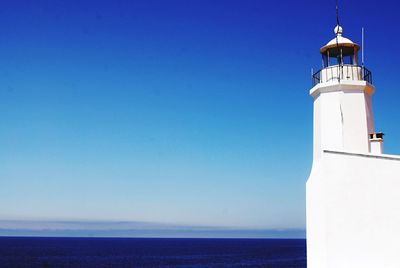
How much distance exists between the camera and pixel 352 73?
52.7ft

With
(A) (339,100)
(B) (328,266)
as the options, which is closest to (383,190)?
(B) (328,266)

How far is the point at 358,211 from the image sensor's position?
12.6m

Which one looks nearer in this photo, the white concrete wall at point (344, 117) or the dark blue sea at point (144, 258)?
the white concrete wall at point (344, 117)

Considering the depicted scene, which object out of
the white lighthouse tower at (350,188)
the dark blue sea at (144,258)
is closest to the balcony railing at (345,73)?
the white lighthouse tower at (350,188)

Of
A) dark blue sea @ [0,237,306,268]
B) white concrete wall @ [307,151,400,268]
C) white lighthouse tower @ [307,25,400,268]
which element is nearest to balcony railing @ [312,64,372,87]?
white lighthouse tower @ [307,25,400,268]

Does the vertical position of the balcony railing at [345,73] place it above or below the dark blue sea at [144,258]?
above

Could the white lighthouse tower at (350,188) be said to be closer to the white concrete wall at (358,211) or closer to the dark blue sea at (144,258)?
the white concrete wall at (358,211)

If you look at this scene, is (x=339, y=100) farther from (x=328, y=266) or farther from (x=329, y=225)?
(x=328, y=266)

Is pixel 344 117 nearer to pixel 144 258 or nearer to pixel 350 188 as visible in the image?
pixel 350 188

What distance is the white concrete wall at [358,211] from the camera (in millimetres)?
12164

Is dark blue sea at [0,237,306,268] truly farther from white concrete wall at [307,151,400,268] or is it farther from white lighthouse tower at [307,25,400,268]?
white concrete wall at [307,151,400,268]

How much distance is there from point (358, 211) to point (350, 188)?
0.68 m

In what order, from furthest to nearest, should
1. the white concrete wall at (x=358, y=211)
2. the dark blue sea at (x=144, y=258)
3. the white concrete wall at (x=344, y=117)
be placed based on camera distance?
the dark blue sea at (x=144, y=258) < the white concrete wall at (x=344, y=117) < the white concrete wall at (x=358, y=211)

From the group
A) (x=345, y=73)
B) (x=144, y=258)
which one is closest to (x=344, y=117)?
(x=345, y=73)
